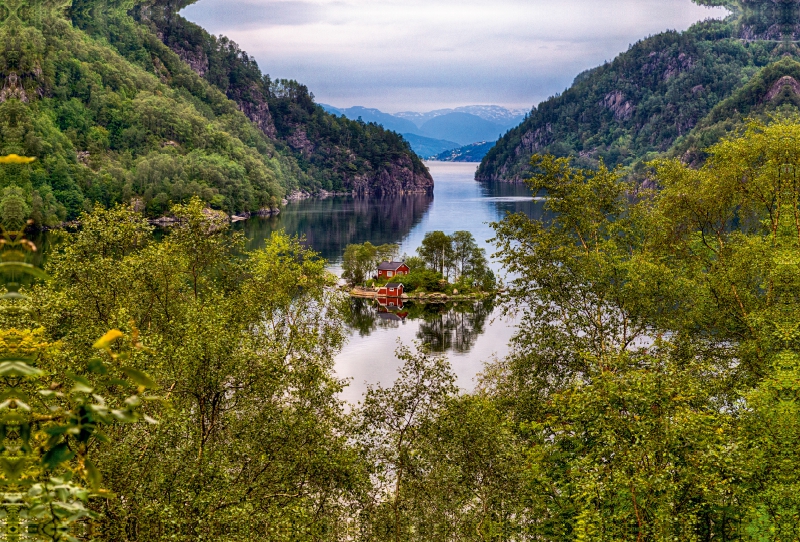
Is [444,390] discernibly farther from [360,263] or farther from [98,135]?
[98,135]

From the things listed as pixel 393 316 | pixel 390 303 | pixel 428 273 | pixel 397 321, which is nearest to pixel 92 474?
pixel 397 321

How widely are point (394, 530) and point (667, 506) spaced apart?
7.91 metres

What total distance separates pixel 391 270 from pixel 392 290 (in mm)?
6190

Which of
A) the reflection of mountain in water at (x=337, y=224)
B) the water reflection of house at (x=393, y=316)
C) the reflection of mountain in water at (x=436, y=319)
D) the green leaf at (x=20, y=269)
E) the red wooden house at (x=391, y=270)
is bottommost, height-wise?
the water reflection of house at (x=393, y=316)

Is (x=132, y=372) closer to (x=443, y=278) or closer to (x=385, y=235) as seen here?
(x=443, y=278)

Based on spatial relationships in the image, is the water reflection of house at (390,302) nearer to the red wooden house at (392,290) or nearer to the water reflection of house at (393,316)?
the red wooden house at (392,290)

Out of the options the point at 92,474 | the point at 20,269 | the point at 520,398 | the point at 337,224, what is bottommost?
A: the point at 337,224

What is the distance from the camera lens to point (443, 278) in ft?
286

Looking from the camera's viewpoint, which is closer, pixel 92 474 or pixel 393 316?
pixel 92 474

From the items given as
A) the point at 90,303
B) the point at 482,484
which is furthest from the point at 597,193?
the point at 90,303

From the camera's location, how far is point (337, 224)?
145 m

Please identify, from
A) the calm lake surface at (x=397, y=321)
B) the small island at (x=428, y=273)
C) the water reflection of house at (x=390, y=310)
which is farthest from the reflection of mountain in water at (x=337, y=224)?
the water reflection of house at (x=390, y=310)

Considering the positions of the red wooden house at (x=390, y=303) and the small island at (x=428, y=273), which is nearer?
the red wooden house at (x=390, y=303)

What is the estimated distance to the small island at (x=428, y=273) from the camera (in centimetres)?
8156
